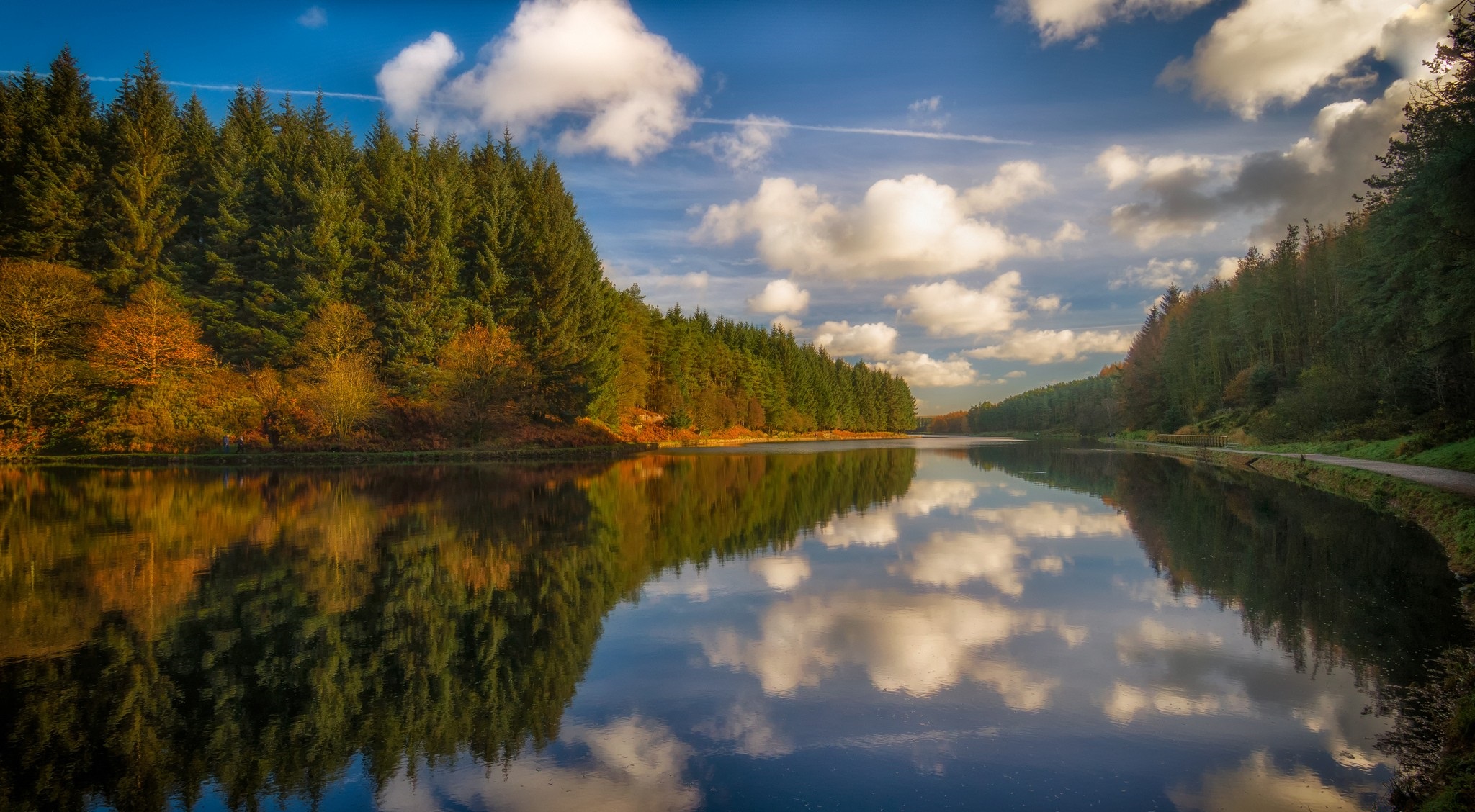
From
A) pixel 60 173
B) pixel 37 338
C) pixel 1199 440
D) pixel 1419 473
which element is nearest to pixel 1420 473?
pixel 1419 473

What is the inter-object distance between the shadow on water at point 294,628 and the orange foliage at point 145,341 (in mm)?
18705

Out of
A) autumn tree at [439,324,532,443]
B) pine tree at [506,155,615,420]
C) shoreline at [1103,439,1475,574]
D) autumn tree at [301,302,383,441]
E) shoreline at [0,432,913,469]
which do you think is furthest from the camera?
pine tree at [506,155,615,420]

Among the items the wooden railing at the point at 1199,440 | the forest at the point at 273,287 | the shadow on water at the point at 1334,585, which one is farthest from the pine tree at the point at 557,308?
the wooden railing at the point at 1199,440

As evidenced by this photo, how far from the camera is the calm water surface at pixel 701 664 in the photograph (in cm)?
525

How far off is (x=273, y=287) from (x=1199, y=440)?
65581 millimetres

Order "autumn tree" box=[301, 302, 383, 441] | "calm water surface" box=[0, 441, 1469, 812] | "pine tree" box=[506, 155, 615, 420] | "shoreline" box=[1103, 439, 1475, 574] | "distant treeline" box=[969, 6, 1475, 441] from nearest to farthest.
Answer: "calm water surface" box=[0, 441, 1469, 812]
"shoreline" box=[1103, 439, 1475, 574]
"distant treeline" box=[969, 6, 1475, 441]
"autumn tree" box=[301, 302, 383, 441]
"pine tree" box=[506, 155, 615, 420]

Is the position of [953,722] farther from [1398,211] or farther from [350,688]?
[1398,211]

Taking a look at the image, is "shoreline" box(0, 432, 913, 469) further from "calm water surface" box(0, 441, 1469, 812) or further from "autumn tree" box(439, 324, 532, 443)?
"calm water surface" box(0, 441, 1469, 812)

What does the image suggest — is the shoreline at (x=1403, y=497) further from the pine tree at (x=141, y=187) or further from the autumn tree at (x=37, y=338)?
the pine tree at (x=141, y=187)

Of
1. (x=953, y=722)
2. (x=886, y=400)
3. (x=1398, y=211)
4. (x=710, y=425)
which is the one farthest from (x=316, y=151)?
(x=886, y=400)

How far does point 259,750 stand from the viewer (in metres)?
5.70

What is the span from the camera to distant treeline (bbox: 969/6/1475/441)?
68.6 feet

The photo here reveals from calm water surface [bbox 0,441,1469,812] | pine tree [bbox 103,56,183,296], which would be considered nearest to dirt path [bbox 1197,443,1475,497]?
calm water surface [bbox 0,441,1469,812]

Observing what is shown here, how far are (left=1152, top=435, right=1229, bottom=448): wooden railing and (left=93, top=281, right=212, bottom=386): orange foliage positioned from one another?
6319cm
